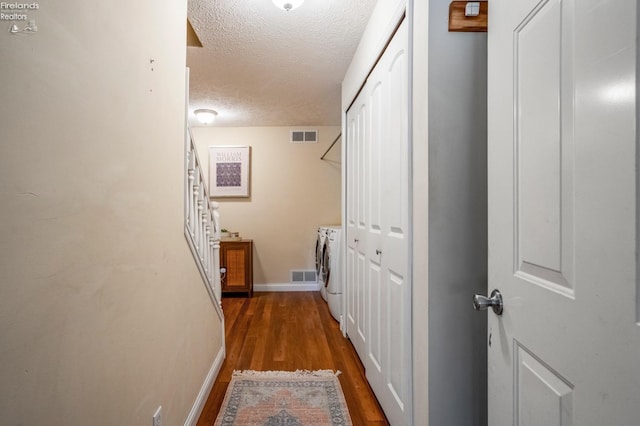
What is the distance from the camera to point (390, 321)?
153 centimetres

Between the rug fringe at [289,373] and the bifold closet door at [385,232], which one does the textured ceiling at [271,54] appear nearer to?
the bifold closet door at [385,232]

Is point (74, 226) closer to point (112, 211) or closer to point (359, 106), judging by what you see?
point (112, 211)

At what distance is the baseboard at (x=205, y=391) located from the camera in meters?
1.52

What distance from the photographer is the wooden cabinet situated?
4.06m

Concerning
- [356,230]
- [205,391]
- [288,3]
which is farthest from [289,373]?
[288,3]

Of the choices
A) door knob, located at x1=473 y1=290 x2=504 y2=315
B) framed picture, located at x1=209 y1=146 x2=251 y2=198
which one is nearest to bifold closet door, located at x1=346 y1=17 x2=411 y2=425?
door knob, located at x1=473 y1=290 x2=504 y2=315

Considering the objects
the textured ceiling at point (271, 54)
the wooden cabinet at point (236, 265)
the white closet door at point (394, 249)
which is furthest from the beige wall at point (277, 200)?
the white closet door at point (394, 249)

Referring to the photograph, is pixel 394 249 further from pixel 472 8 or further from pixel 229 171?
pixel 229 171

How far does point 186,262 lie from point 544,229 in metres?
1.48

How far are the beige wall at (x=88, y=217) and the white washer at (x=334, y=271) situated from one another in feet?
6.53

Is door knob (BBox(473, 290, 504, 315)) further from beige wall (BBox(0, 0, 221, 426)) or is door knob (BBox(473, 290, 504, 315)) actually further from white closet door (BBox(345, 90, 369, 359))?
white closet door (BBox(345, 90, 369, 359))

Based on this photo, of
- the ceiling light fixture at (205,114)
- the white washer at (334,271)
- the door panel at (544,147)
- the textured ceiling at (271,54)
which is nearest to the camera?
the door panel at (544,147)

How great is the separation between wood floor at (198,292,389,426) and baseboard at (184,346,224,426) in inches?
1.4

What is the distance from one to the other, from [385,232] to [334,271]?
1.72 metres
